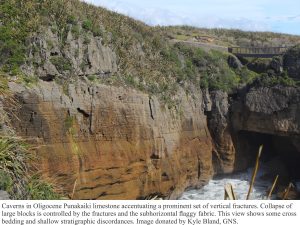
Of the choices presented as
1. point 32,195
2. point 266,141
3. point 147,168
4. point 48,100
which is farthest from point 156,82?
point 32,195

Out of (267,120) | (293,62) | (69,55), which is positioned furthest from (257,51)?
(69,55)

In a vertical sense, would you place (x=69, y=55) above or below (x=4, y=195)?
above

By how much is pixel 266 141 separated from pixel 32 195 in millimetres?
18519

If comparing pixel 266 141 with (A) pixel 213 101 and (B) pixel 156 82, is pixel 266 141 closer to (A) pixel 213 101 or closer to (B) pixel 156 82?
(A) pixel 213 101

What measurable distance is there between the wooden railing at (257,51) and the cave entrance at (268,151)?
4607mm

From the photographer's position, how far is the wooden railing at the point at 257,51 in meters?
26.0

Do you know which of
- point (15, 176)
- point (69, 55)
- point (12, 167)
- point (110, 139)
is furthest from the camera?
point (110, 139)

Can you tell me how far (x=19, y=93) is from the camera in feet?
44.2

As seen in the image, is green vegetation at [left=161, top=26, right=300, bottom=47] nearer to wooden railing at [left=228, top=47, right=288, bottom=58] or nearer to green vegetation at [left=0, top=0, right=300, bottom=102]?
wooden railing at [left=228, top=47, right=288, bottom=58]

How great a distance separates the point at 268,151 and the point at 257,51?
6.59m

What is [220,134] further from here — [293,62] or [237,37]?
[237,37]

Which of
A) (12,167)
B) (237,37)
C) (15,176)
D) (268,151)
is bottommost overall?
(268,151)

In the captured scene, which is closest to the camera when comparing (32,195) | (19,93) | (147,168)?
(32,195)

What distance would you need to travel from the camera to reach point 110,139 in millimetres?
16500
